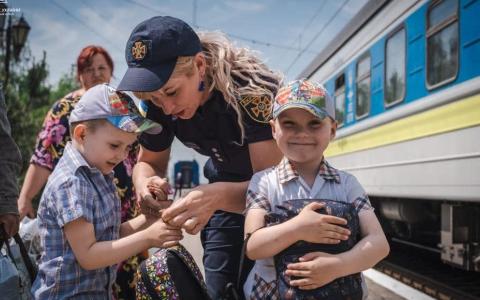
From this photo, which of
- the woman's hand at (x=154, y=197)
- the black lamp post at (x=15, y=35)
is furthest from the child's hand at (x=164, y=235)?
the black lamp post at (x=15, y=35)

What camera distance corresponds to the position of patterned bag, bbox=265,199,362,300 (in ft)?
5.65

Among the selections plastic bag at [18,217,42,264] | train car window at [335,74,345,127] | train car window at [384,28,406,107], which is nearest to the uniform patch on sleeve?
plastic bag at [18,217,42,264]

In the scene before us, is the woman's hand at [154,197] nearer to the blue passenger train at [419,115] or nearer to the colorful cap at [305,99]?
the colorful cap at [305,99]

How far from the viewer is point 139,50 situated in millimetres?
2125

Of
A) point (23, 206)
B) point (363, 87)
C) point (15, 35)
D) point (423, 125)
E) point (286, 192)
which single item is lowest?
point (23, 206)

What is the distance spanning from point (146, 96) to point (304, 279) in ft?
3.23

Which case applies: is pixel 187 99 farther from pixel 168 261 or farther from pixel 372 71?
pixel 372 71

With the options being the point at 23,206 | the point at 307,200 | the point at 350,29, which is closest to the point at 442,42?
the point at 350,29

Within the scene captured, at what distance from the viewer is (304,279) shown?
170 cm

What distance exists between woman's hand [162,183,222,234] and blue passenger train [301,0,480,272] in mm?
3255

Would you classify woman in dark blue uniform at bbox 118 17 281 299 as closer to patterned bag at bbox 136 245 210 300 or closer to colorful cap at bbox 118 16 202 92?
colorful cap at bbox 118 16 202 92

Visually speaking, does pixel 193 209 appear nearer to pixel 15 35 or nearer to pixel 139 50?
pixel 139 50

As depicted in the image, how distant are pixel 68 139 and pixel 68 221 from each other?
1607 mm

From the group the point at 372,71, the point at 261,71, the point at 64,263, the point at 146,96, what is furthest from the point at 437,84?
the point at 64,263
